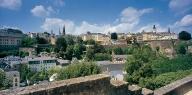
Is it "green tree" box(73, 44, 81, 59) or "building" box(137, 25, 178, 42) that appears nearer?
"green tree" box(73, 44, 81, 59)

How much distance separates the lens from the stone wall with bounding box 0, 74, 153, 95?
3.81m

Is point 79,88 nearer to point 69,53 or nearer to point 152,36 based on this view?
point 69,53

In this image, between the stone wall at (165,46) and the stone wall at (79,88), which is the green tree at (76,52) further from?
the stone wall at (79,88)

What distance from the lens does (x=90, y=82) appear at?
4.62m

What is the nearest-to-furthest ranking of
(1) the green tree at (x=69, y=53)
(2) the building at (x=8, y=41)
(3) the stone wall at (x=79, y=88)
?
(3) the stone wall at (x=79, y=88)
(1) the green tree at (x=69, y=53)
(2) the building at (x=8, y=41)

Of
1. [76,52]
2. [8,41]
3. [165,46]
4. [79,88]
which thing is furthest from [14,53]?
[79,88]

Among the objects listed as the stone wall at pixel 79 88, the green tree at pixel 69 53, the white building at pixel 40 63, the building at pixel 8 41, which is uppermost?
the building at pixel 8 41

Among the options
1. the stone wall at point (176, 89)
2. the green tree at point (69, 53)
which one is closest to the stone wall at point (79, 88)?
the stone wall at point (176, 89)

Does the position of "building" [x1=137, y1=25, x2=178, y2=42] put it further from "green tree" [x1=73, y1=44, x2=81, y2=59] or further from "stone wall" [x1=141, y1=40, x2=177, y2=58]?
"green tree" [x1=73, y1=44, x2=81, y2=59]

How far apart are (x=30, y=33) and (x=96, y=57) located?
68.3 m

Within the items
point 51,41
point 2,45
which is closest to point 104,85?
point 2,45

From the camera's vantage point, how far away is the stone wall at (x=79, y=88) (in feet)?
12.5

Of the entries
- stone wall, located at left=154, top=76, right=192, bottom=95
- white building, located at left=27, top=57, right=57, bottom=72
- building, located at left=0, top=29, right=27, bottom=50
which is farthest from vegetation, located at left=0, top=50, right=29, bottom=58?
stone wall, located at left=154, top=76, right=192, bottom=95

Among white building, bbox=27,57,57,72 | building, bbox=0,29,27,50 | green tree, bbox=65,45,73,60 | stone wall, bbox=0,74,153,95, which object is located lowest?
white building, bbox=27,57,57,72
